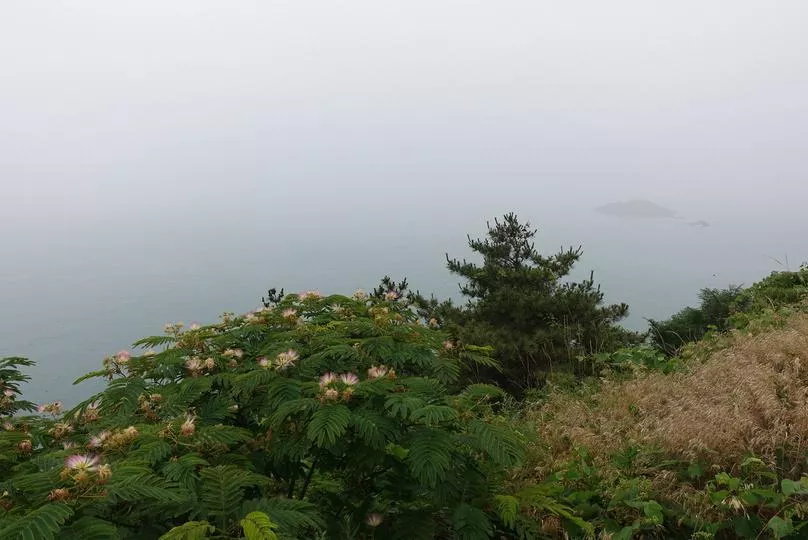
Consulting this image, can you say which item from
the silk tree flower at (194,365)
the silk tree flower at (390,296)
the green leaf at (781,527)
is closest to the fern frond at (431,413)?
the silk tree flower at (194,365)

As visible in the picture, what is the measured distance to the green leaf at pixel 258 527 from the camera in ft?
4.76

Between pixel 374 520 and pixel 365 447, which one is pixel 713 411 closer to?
pixel 374 520

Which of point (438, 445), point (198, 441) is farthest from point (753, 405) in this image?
point (198, 441)

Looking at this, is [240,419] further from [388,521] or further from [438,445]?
[438,445]

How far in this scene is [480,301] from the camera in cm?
1290

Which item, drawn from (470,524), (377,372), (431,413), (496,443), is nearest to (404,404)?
(431,413)

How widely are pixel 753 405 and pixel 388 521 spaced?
290 cm

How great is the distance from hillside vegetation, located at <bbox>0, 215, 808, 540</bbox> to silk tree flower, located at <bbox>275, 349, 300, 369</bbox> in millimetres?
32

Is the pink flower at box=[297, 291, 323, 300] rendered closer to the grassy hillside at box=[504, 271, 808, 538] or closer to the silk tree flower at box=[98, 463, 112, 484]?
the grassy hillside at box=[504, 271, 808, 538]

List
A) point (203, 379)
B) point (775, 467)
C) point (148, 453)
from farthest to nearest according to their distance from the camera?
1. point (775, 467)
2. point (203, 379)
3. point (148, 453)

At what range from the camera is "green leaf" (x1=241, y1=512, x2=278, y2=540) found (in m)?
1.45

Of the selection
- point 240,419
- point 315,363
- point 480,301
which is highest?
point 315,363

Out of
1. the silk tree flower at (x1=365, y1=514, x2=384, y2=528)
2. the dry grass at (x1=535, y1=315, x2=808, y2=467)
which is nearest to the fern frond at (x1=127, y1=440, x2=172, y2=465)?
the silk tree flower at (x1=365, y1=514, x2=384, y2=528)

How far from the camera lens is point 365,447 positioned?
235 centimetres
